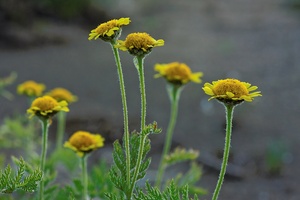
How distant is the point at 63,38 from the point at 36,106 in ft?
17.3

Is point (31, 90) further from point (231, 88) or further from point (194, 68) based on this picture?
point (194, 68)

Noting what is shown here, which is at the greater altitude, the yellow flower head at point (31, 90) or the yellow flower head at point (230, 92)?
the yellow flower head at point (31, 90)

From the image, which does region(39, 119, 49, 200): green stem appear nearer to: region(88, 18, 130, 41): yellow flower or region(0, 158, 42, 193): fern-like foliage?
region(0, 158, 42, 193): fern-like foliage

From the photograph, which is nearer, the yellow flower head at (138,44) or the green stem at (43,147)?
→ the yellow flower head at (138,44)

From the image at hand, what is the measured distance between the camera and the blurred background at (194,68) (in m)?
3.55

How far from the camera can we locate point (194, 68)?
18.3 ft

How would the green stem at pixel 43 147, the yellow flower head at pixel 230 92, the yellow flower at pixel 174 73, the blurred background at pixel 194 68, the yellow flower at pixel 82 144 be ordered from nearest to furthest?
the yellow flower head at pixel 230 92 → the green stem at pixel 43 147 → the yellow flower at pixel 82 144 → the yellow flower at pixel 174 73 → the blurred background at pixel 194 68

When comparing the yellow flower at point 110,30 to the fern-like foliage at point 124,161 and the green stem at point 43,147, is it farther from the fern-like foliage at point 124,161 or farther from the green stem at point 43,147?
the green stem at point 43,147

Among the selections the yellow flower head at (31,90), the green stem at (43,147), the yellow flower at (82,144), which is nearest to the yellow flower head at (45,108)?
the green stem at (43,147)

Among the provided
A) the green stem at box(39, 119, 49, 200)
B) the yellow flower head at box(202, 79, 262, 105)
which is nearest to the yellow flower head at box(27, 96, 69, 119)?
the green stem at box(39, 119, 49, 200)

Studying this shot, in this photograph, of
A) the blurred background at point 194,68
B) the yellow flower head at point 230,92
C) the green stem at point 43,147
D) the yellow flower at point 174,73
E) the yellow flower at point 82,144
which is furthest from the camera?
the blurred background at point 194,68

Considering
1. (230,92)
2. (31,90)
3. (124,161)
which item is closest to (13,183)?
(124,161)

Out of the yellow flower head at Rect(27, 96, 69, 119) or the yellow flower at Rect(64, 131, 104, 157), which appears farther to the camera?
the yellow flower at Rect(64, 131, 104, 157)

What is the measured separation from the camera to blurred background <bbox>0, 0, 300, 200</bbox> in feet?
11.6
